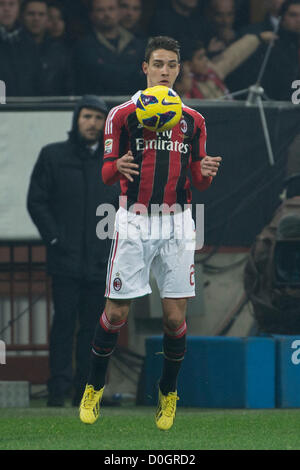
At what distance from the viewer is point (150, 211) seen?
6156mm

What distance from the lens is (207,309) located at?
368 inches

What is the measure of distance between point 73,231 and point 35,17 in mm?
2282

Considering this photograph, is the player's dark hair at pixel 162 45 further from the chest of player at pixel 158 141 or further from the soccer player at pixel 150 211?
the chest of player at pixel 158 141

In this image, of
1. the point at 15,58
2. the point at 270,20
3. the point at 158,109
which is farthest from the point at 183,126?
the point at 270,20

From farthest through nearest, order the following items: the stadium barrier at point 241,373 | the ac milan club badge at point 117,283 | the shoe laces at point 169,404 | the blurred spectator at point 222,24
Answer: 1. the blurred spectator at point 222,24
2. the stadium barrier at point 241,373
3. the shoe laces at point 169,404
4. the ac milan club badge at point 117,283

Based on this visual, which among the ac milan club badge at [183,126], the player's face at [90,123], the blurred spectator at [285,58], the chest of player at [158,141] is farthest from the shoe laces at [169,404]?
the blurred spectator at [285,58]

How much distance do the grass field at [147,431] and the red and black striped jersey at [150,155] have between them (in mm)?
1257

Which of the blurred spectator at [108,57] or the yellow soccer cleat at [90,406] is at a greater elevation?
the blurred spectator at [108,57]

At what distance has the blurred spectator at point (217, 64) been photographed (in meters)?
9.91

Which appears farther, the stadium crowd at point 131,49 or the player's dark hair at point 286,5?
the player's dark hair at point 286,5

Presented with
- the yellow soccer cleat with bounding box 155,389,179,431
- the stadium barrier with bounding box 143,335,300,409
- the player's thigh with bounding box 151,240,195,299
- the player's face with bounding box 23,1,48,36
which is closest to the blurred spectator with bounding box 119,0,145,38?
the player's face with bounding box 23,1,48,36

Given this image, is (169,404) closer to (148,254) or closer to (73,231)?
(148,254)

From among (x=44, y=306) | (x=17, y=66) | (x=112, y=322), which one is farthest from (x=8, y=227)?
(x=112, y=322)

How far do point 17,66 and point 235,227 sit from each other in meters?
2.25
